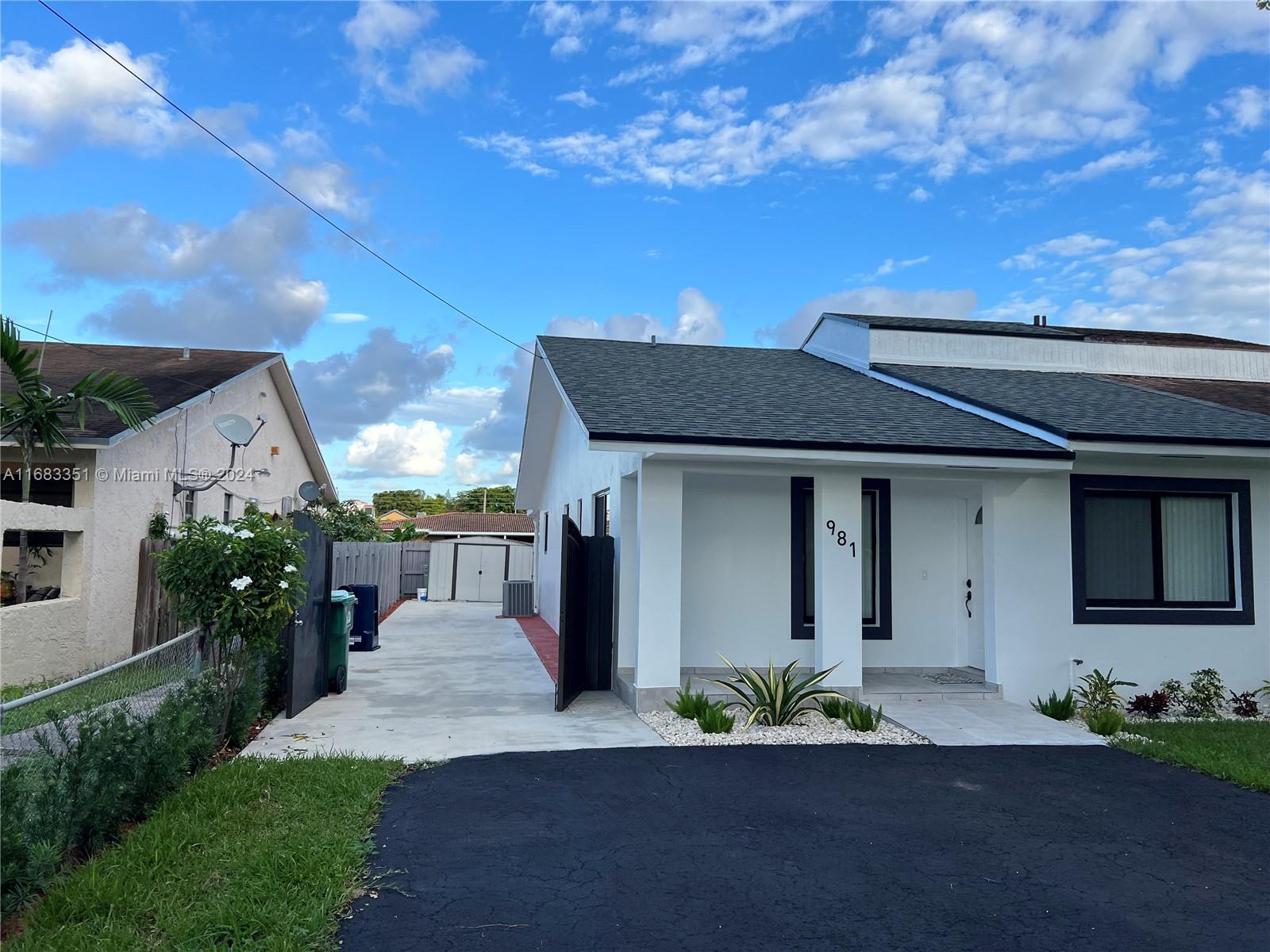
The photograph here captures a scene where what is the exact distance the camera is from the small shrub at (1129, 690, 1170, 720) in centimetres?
949

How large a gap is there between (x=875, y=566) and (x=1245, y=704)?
4325mm

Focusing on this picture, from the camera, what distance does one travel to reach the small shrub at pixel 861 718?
823cm

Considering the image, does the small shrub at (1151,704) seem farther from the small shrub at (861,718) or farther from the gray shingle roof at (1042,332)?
the gray shingle roof at (1042,332)

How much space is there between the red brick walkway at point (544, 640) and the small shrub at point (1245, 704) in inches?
304

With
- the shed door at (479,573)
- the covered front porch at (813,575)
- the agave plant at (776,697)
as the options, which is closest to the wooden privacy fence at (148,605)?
the covered front porch at (813,575)

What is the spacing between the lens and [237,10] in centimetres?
1051

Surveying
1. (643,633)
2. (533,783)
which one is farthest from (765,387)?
(533,783)

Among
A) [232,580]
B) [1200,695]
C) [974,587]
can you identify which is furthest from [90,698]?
[1200,695]

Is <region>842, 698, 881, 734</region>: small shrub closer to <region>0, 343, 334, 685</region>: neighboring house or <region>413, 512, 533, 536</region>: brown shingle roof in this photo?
<region>0, 343, 334, 685</region>: neighboring house

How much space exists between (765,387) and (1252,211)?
25.5 feet

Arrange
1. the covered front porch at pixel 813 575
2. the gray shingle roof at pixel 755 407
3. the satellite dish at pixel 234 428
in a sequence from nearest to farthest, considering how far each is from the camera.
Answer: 1. the gray shingle roof at pixel 755 407
2. the covered front porch at pixel 813 575
3. the satellite dish at pixel 234 428

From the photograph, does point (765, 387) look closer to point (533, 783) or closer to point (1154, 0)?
point (1154, 0)

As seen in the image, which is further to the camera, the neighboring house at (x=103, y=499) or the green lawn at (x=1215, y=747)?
the neighboring house at (x=103, y=499)

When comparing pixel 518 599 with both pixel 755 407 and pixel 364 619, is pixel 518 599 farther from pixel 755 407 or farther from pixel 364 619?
pixel 755 407
